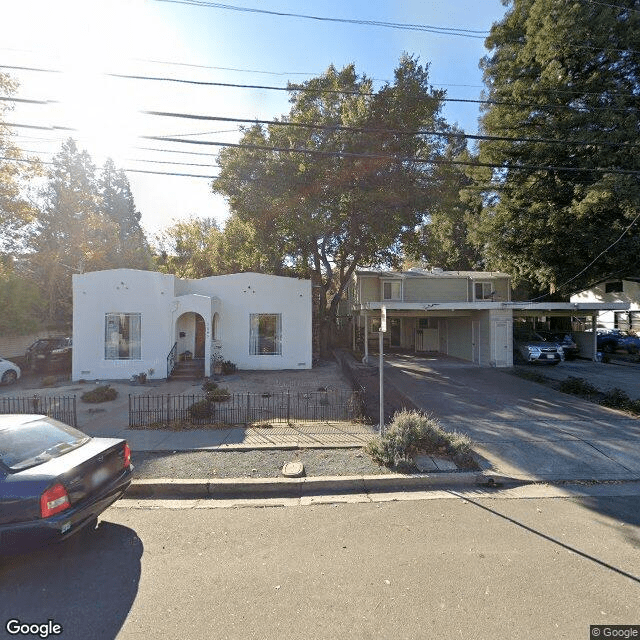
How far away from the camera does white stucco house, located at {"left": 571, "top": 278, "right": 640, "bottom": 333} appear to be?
24328mm

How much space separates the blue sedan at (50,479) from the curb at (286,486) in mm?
857

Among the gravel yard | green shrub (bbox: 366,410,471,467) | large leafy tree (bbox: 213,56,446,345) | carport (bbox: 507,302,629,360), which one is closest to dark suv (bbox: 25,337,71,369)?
large leafy tree (bbox: 213,56,446,345)

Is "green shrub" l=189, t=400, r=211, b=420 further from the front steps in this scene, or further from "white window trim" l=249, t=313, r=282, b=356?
"white window trim" l=249, t=313, r=282, b=356

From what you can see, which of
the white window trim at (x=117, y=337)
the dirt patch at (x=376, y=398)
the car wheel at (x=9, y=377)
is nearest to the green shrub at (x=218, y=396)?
the dirt patch at (x=376, y=398)

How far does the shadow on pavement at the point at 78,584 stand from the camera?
269cm

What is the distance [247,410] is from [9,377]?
1231 centimetres

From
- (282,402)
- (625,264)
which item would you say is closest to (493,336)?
(625,264)

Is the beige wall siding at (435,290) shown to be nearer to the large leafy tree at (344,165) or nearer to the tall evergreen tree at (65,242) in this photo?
the large leafy tree at (344,165)

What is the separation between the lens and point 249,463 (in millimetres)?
5789

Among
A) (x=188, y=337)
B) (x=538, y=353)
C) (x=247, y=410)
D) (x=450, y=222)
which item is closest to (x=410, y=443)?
(x=247, y=410)

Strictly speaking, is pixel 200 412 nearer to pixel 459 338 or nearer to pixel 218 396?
pixel 218 396

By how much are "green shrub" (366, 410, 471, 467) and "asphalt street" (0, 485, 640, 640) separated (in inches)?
46.4

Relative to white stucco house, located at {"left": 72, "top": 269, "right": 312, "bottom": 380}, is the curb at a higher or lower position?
lower

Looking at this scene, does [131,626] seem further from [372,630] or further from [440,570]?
[440,570]
